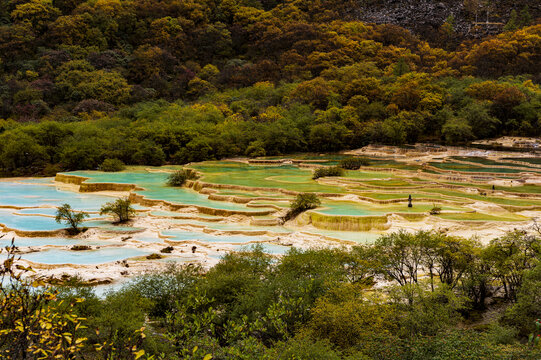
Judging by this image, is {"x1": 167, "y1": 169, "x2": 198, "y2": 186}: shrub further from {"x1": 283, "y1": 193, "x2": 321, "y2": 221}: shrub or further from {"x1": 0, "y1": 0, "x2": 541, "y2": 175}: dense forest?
{"x1": 0, "y1": 0, "x2": 541, "y2": 175}: dense forest

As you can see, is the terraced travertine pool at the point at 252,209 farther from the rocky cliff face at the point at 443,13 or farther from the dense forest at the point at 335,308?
the rocky cliff face at the point at 443,13

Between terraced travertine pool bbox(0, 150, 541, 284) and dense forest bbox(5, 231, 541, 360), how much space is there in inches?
186

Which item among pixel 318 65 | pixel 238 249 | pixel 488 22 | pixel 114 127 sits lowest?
pixel 238 249

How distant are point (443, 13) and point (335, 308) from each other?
9061cm

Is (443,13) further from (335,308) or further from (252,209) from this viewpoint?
(335,308)

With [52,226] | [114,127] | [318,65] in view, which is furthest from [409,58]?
[52,226]

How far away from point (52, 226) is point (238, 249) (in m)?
9.76

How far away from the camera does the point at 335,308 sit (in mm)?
11047

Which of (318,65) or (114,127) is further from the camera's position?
(318,65)

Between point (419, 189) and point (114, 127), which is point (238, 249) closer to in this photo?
point (419, 189)

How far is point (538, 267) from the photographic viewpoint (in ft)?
42.5

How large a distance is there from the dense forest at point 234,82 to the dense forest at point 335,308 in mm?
33092

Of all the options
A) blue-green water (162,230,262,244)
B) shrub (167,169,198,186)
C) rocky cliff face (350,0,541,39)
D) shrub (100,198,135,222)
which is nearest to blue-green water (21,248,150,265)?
blue-green water (162,230,262,244)

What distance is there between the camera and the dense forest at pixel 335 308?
371 inches
